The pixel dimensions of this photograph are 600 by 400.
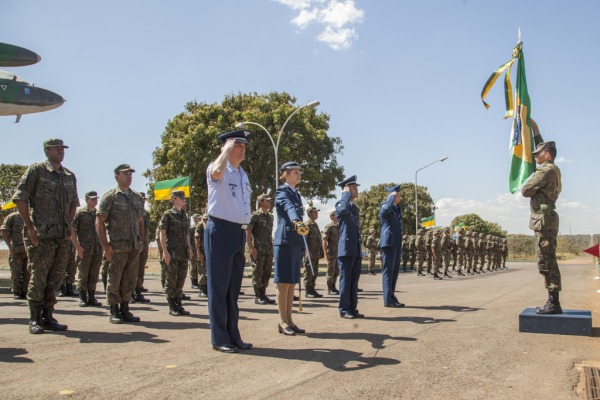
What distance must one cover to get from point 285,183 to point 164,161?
28.4 m

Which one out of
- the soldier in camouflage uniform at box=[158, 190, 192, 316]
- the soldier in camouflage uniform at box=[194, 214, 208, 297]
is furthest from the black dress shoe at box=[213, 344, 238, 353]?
the soldier in camouflage uniform at box=[194, 214, 208, 297]

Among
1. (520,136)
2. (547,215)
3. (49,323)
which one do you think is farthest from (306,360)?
(520,136)

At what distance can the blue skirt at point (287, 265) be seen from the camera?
6.36 meters

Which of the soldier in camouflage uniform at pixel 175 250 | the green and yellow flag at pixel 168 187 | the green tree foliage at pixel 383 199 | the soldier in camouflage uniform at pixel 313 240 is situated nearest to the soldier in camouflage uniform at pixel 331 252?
the soldier in camouflage uniform at pixel 313 240

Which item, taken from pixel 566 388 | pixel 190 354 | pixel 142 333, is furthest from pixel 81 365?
pixel 566 388

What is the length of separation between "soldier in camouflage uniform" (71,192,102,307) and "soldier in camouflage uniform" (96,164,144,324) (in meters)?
2.70

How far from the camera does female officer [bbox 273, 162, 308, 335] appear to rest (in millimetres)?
6320

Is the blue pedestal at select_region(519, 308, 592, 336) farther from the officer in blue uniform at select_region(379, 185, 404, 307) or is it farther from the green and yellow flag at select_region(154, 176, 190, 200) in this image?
the green and yellow flag at select_region(154, 176, 190, 200)

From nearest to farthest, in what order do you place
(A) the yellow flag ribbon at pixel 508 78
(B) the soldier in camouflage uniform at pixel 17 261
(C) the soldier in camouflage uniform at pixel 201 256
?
(A) the yellow flag ribbon at pixel 508 78 → (B) the soldier in camouflage uniform at pixel 17 261 → (C) the soldier in camouflage uniform at pixel 201 256

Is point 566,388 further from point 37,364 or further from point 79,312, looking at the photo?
point 79,312

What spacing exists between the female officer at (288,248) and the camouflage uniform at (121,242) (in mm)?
2390

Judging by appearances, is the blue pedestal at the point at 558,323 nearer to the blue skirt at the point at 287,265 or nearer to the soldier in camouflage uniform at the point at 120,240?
the blue skirt at the point at 287,265

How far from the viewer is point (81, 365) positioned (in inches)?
181

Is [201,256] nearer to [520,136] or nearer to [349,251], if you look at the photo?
[349,251]
